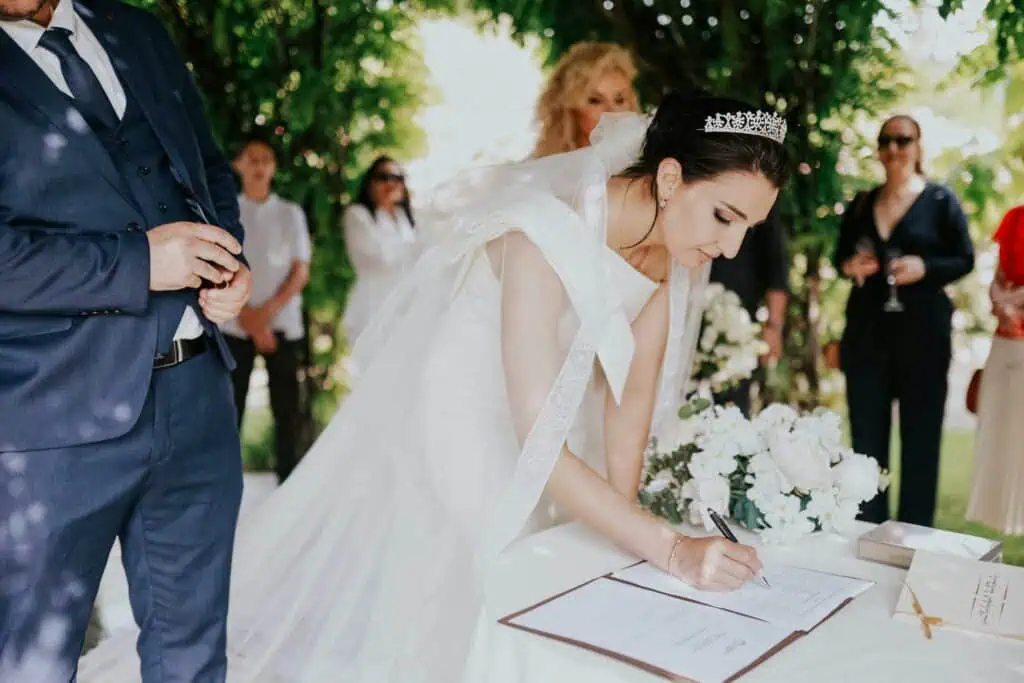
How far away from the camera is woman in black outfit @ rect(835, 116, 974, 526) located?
3.65m

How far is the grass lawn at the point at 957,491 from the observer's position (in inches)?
156

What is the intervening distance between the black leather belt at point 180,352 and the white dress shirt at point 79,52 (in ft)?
0.04

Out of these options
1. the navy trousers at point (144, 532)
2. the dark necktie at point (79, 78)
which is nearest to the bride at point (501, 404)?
the navy trousers at point (144, 532)

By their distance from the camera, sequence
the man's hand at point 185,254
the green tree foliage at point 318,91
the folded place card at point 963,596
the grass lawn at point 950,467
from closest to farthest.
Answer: the folded place card at point 963,596 < the man's hand at point 185,254 < the grass lawn at point 950,467 < the green tree foliage at point 318,91

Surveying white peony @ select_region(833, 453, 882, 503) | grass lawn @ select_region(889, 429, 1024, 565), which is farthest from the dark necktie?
grass lawn @ select_region(889, 429, 1024, 565)

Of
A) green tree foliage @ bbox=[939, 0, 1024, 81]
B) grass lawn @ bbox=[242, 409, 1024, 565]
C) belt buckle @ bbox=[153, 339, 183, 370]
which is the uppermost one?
green tree foliage @ bbox=[939, 0, 1024, 81]

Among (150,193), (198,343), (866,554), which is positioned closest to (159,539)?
(198,343)

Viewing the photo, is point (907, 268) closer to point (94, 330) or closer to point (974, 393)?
point (974, 393)

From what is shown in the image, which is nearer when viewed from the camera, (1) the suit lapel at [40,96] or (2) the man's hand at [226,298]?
(1) the suit lapel at [40,96]

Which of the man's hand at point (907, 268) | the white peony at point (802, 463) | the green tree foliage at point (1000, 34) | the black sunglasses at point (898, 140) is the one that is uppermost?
the green tree foliage at point (1000, 34)

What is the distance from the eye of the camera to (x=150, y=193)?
1.75 metres

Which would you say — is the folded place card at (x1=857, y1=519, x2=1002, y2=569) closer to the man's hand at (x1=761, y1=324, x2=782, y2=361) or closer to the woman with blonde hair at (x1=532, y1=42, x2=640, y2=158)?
the woman with blonde hair at (x1=532, y1=42, x2=640, y2=158)

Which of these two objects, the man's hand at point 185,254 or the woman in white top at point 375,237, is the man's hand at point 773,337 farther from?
the man's hand at point 185,254

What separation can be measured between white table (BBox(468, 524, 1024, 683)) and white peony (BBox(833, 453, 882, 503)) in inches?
8.2
